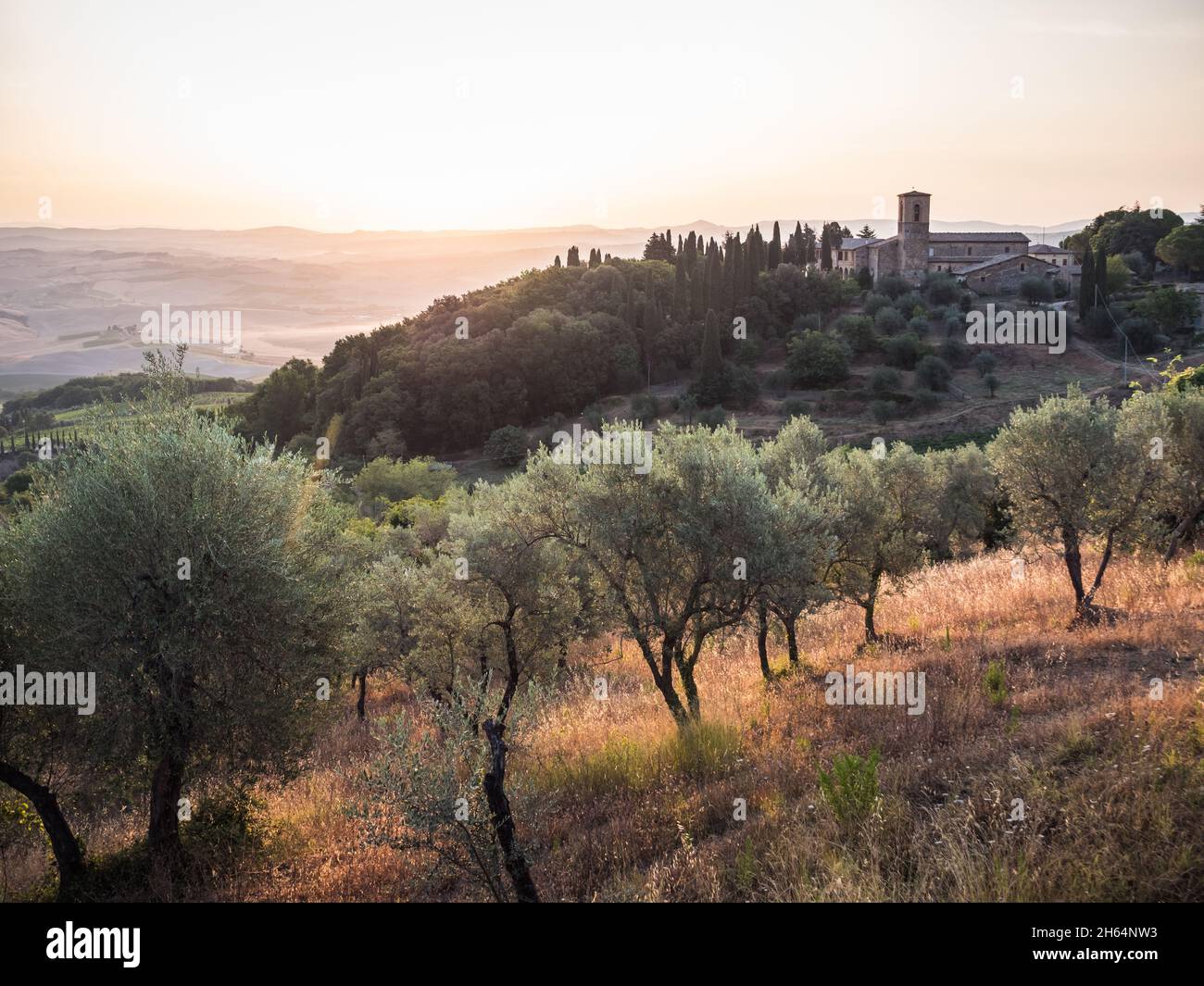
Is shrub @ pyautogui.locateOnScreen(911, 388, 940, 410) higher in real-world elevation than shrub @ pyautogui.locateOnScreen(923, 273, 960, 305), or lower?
lower

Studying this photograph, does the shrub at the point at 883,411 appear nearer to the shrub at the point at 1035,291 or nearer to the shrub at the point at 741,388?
the shrub at the point at 741,388

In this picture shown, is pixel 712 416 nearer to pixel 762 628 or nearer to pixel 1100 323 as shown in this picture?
pixel 1100 323

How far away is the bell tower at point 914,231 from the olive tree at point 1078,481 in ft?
299

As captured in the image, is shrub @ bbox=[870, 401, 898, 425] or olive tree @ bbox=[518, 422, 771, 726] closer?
olive tree @ bbox=[518, 422, 771, 726]

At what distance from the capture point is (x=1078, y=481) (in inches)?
572

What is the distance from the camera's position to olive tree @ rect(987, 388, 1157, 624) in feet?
47.1

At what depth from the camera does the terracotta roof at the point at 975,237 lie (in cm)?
9900

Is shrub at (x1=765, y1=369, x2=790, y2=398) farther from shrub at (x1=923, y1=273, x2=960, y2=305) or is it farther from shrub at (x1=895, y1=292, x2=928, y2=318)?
shrub at (x1=923, y1=273, x2=960, y2=305)

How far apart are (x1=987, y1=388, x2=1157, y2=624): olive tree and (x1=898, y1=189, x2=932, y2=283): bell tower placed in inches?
3587

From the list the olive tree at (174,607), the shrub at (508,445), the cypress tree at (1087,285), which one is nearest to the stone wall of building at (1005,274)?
the cypress tree at (1087,285)

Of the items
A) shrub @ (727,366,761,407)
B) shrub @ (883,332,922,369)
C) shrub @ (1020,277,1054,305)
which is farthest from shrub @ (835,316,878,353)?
shrub @ (1020,277,1054,305)

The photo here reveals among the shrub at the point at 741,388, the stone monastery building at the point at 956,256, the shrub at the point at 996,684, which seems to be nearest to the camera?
the shrub at the point at 996,684

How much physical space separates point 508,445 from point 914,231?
66.9 metres

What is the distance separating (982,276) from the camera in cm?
9231
